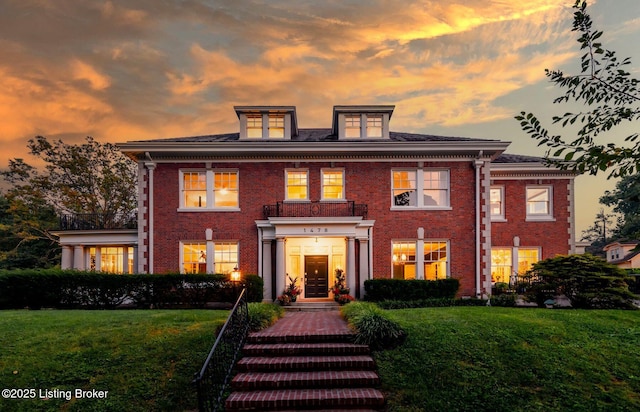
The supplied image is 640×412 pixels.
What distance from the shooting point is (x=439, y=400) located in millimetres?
6195

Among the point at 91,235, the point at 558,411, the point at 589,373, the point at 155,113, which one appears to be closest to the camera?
the point at 558,411

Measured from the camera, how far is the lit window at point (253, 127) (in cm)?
1786

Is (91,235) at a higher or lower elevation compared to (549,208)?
lower

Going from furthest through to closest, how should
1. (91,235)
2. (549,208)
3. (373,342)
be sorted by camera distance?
(549,208), (91,235), (373,342)

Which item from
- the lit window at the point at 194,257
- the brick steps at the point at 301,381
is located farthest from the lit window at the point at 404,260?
the brick steps at the point at 301,381

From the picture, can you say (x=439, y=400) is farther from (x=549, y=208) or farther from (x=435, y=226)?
(x=549, y=208)

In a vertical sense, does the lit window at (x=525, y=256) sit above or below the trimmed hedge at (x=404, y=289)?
above

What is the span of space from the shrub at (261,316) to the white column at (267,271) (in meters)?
5.34

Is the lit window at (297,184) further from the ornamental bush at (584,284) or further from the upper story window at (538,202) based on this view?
the upper story window at (538,202)

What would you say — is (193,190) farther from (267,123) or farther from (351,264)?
(351,264)

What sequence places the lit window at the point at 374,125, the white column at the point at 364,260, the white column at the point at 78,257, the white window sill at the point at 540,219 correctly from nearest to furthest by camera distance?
1. the white column at the point at 364,260
2. the white column at the point at 78,257
3. the lit window at the point at 374,125
4. the white window sill at the point at 540,219

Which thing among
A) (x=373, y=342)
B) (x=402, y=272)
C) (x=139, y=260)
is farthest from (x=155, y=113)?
(x=373, y=342)

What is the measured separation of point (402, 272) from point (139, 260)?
1220cm

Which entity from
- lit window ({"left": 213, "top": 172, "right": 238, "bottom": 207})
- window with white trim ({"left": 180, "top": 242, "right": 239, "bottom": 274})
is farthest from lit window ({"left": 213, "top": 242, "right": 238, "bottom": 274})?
lit window ({"left": 213, "top": 172, "right": 238, "bottom": 207})
